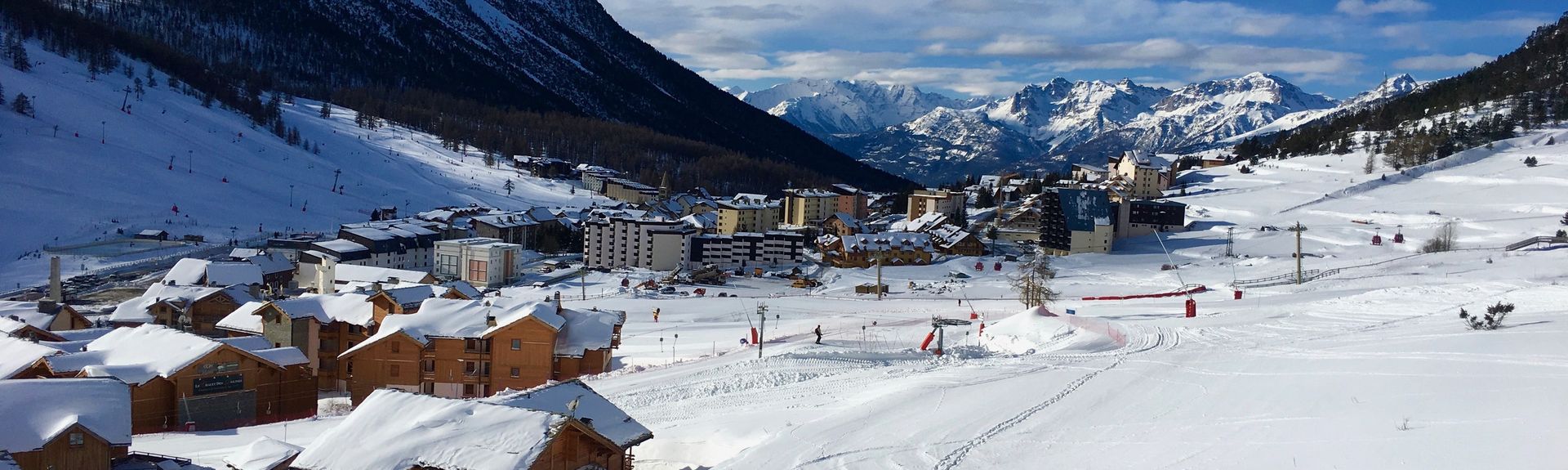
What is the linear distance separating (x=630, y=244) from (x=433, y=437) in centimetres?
→ 4916

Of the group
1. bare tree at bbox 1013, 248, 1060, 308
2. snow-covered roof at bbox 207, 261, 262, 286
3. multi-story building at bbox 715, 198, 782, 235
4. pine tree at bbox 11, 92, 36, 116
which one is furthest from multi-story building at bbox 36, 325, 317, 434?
pine tree at bbox 11, 92, 36, 116

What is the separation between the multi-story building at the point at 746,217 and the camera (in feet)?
266

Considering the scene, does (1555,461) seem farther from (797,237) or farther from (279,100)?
(279,100)

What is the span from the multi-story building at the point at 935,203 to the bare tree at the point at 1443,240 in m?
32.8

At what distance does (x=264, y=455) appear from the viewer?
47.1 ft

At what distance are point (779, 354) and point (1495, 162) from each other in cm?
7273

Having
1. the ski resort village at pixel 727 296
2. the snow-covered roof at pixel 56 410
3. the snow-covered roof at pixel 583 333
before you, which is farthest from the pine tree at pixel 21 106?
the snow-covered roof at pixel 56 410

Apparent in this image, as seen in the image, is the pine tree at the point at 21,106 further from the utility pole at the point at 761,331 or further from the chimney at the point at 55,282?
the utility pole at the point at 761,331

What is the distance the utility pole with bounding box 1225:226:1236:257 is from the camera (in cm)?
5434

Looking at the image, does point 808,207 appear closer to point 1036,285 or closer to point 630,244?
point 630,244

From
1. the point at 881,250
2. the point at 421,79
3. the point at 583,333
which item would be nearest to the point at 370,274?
the point at 583,333

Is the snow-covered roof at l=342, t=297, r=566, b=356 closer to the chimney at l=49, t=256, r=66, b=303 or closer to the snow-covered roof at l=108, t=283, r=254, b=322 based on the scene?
the snow-covered roof at l=108, t=283, r=254, b=322

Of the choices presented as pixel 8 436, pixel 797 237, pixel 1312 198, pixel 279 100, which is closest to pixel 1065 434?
pixel 8 436

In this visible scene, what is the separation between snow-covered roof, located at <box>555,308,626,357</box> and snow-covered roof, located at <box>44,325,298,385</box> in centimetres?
727
